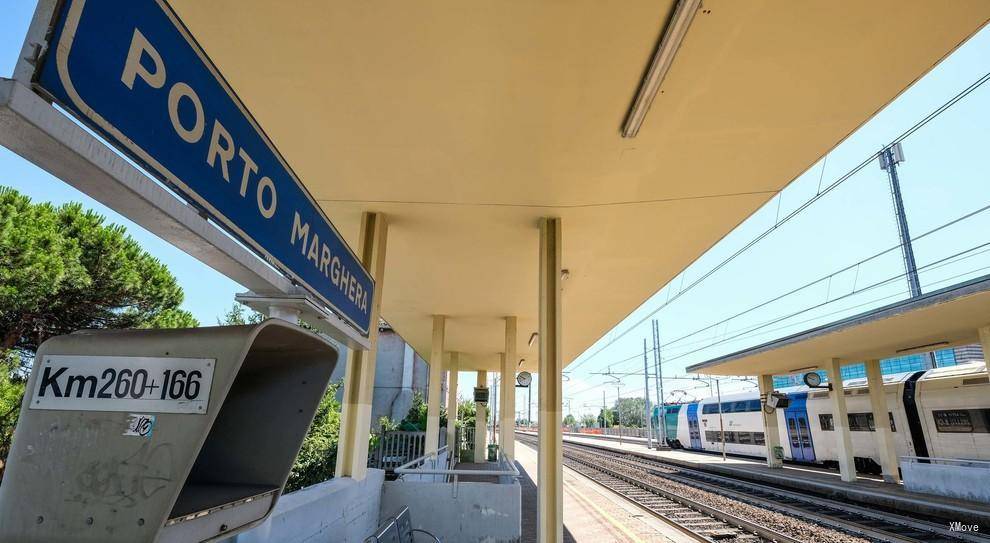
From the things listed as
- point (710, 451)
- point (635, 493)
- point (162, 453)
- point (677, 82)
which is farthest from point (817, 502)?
point (710, 451)

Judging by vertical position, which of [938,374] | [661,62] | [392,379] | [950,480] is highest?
[661,62]

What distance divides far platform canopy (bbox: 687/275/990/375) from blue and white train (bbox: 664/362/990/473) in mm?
1121

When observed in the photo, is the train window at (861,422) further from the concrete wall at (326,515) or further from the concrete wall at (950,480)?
the concrete wall at (326,515)

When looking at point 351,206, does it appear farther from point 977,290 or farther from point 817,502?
point 817,502

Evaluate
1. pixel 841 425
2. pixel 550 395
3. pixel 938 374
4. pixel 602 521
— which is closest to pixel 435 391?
pixel 602 521

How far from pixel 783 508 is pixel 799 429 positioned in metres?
10.7

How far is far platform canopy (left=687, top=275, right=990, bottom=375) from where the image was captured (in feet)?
32.0

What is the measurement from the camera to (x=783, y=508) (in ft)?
36.0

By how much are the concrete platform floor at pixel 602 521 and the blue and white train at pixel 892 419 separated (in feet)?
31.3

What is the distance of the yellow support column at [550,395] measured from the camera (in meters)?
5.67

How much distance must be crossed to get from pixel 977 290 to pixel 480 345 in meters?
13.4

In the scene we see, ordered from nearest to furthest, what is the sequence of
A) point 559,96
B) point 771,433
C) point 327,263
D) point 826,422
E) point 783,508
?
point 327,263, point 559,96, point 783,508, point 826,422, point 771,433

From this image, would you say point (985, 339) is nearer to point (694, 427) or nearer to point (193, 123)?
point (193, 123)

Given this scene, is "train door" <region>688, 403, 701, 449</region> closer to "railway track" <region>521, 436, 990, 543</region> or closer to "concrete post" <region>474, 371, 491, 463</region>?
"railway track" <region>521, 436, 990, 543</region>
